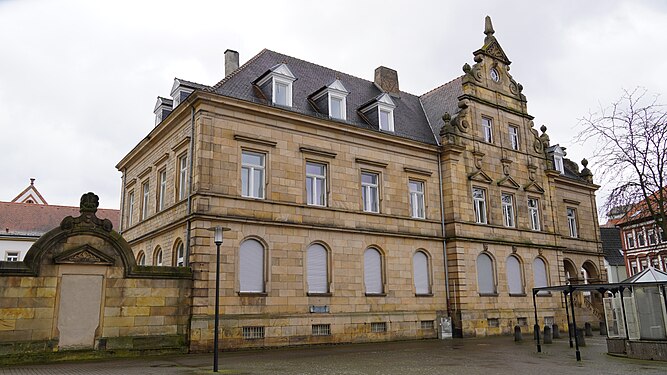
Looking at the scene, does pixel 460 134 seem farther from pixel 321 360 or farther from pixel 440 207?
pixel 321 360

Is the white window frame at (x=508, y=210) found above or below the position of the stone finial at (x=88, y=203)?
above

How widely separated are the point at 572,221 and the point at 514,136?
953 cm

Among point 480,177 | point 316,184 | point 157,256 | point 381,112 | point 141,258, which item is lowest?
point 157,256

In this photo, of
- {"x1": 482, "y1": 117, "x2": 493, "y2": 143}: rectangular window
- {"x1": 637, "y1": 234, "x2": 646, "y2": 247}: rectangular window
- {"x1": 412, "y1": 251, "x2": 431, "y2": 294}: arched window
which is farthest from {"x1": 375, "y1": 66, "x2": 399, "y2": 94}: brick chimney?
{"x1": 637, "y1": 234, "x2": 646, "y2": 247}: rectangular window

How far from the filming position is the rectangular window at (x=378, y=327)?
A: 24.0 metres

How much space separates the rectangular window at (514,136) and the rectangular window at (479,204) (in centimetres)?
427

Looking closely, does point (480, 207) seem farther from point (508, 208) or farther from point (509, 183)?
point (509, 183)

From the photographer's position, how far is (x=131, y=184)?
3033cm

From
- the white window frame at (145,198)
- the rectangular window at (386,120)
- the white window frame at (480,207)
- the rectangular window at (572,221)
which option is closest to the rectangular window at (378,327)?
the white window frame at (480,207)

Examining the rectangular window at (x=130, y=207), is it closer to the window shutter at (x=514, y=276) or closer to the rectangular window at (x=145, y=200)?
the rectangular window at (x=145, y=200)

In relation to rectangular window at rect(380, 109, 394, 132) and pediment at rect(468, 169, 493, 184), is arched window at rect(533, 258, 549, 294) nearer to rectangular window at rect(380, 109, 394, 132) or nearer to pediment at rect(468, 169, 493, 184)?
pediment at rect(468, 169, 493, 184)

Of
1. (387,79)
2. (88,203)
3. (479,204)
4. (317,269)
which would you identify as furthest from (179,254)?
(387,79)

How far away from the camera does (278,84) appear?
23906 millimetres

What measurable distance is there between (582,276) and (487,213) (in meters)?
12.6
